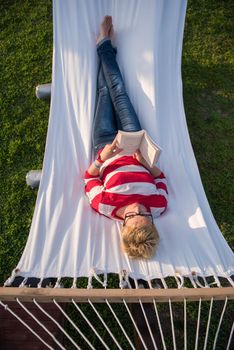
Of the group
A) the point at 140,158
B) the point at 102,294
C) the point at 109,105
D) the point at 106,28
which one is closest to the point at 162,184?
the point at 140,158

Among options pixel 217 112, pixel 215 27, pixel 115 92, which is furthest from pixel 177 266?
pixel 215 27

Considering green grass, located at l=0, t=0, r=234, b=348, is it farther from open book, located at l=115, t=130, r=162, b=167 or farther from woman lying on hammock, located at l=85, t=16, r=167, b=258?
open book, located at l=115, t=130, r=162, b=167

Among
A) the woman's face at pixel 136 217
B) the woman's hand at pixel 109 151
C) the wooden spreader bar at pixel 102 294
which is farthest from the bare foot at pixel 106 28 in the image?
the wooden spreader bar at pixel 102 294

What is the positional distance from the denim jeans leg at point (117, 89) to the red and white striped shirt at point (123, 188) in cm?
36

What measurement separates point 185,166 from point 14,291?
1.41 meters

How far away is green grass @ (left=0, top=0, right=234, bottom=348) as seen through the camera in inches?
109

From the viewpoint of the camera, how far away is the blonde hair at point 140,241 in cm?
191

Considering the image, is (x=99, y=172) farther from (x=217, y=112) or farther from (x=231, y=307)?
(x=217, y=112)

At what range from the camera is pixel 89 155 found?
98.3 inches

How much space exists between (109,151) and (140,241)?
24.7 inches

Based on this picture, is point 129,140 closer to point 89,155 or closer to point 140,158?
point 140,158

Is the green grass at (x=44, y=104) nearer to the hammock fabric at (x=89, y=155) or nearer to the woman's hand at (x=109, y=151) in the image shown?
the hammock fabric at (x=89, y=155)

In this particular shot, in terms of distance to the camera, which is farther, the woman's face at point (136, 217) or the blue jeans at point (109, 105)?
the blue jeans at point (109, 105)

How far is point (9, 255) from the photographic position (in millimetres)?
2543
